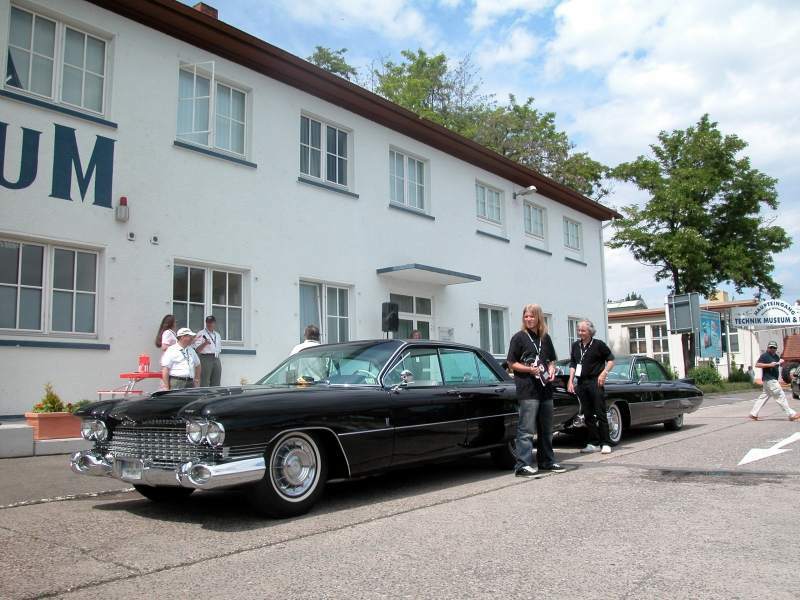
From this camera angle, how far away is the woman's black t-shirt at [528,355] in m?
7.07

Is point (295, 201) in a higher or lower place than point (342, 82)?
lower

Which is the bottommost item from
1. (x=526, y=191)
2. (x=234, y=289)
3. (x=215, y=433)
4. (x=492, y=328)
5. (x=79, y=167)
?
(x=215, y=433)

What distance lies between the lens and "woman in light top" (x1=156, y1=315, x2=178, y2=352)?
10.1 m

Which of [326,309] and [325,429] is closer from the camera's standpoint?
[325,429]

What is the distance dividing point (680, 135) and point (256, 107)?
24.5 meters

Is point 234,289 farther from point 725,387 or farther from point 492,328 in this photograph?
point 725,387

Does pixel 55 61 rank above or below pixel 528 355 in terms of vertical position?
above

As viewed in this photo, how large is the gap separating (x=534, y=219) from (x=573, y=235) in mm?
2792

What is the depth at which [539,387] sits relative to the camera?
711 cm

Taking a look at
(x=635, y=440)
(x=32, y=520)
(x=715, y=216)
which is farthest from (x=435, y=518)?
(x=715, y=216)

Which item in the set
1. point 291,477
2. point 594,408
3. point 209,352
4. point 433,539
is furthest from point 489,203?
point 433,539

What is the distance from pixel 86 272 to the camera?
10.0 metres

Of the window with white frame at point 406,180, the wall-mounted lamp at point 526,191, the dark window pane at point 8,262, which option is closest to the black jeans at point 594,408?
the dark window pane at point 8,262

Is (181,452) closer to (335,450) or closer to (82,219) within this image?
(335,450)
